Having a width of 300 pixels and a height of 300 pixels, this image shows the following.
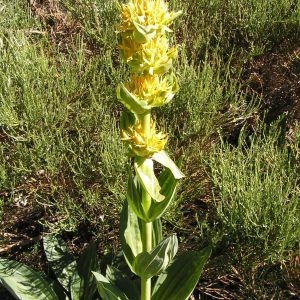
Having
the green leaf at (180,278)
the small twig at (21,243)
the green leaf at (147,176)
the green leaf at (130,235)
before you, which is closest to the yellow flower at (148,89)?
the green leaf at (147,176)

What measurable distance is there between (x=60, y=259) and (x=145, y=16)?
1.39 meters

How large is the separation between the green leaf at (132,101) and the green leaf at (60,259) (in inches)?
42.1

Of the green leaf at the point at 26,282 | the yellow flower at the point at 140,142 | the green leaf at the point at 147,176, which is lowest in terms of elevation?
the green leaf at the point at 26,282

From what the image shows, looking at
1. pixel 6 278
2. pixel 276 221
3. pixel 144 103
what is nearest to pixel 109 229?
pixel 6 278

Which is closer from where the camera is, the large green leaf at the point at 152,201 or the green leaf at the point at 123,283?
the large green leaf at the point at 152,201

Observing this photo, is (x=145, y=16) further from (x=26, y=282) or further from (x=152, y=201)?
(x=26, y=282)

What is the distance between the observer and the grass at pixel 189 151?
2227 mm

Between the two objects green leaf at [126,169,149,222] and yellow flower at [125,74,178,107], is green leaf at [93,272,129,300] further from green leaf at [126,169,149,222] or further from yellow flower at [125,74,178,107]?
yellow flower at [125,74,178,107]

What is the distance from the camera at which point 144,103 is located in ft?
5.04

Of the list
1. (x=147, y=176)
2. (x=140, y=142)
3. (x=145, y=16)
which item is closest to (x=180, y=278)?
(x=147, y=176)

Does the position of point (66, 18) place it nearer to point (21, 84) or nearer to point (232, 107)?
point (21, 84)

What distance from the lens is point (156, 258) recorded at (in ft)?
5.75

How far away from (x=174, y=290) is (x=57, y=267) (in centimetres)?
63

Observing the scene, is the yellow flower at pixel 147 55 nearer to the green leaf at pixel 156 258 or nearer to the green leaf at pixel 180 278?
the green leaf at pixel 156 258
